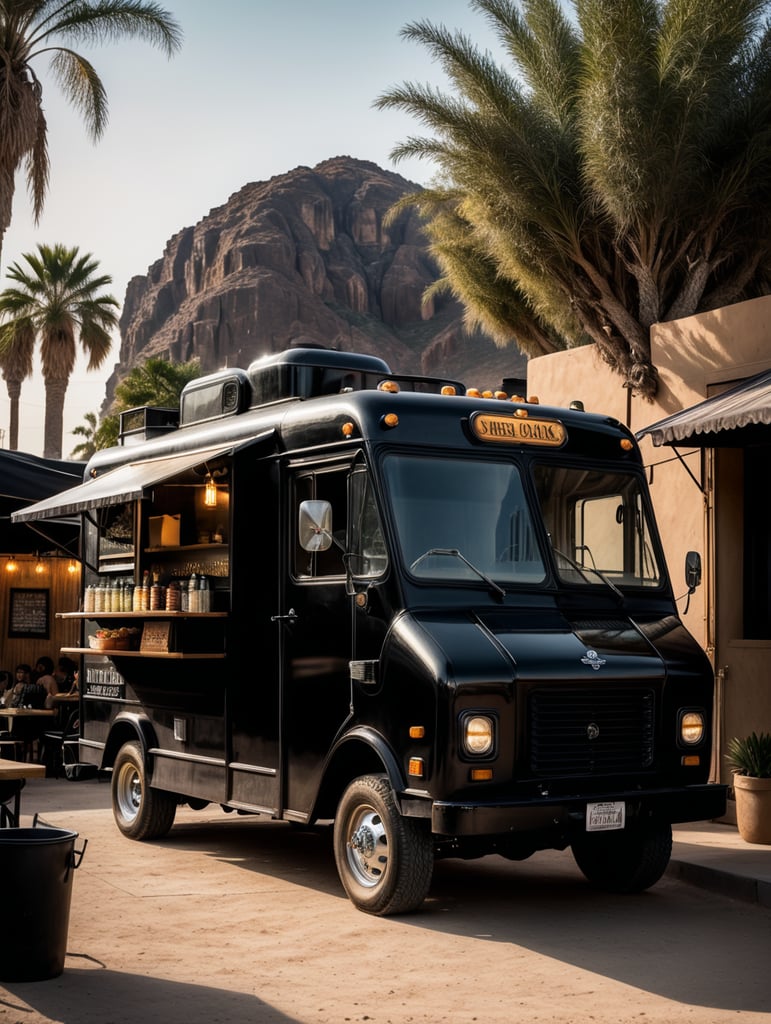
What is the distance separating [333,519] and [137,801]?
12.5 ft

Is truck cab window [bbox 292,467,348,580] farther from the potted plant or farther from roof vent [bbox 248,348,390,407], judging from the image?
the potted plant

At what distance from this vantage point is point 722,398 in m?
11.2

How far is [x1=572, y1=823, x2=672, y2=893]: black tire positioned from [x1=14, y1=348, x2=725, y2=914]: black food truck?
0.02 meters

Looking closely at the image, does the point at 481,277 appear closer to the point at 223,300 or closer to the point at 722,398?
the point at 722,398

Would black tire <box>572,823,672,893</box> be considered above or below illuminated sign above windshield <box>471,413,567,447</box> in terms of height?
below

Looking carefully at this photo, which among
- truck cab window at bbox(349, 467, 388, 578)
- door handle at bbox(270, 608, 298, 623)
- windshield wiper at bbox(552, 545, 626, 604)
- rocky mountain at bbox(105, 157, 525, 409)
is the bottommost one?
door handle at bbox(270, 608, 298, 623)

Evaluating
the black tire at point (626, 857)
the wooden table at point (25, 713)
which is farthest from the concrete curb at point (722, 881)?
the wooden table at point (25, 713)

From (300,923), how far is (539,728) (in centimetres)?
178

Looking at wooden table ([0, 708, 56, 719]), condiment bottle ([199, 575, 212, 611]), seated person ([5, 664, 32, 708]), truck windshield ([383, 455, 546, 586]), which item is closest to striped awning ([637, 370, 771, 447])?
truck windshield ([383, 455, 546, 586])

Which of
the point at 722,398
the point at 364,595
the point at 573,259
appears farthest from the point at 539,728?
the point at 573,259

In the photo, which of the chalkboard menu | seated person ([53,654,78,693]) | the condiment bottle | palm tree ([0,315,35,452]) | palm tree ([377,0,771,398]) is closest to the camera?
the condiment bottle

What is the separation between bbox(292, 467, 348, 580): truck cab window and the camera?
8516 mm

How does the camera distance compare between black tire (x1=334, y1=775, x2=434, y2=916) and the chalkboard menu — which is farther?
the chalkboard menu

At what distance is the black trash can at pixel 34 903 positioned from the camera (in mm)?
6129
